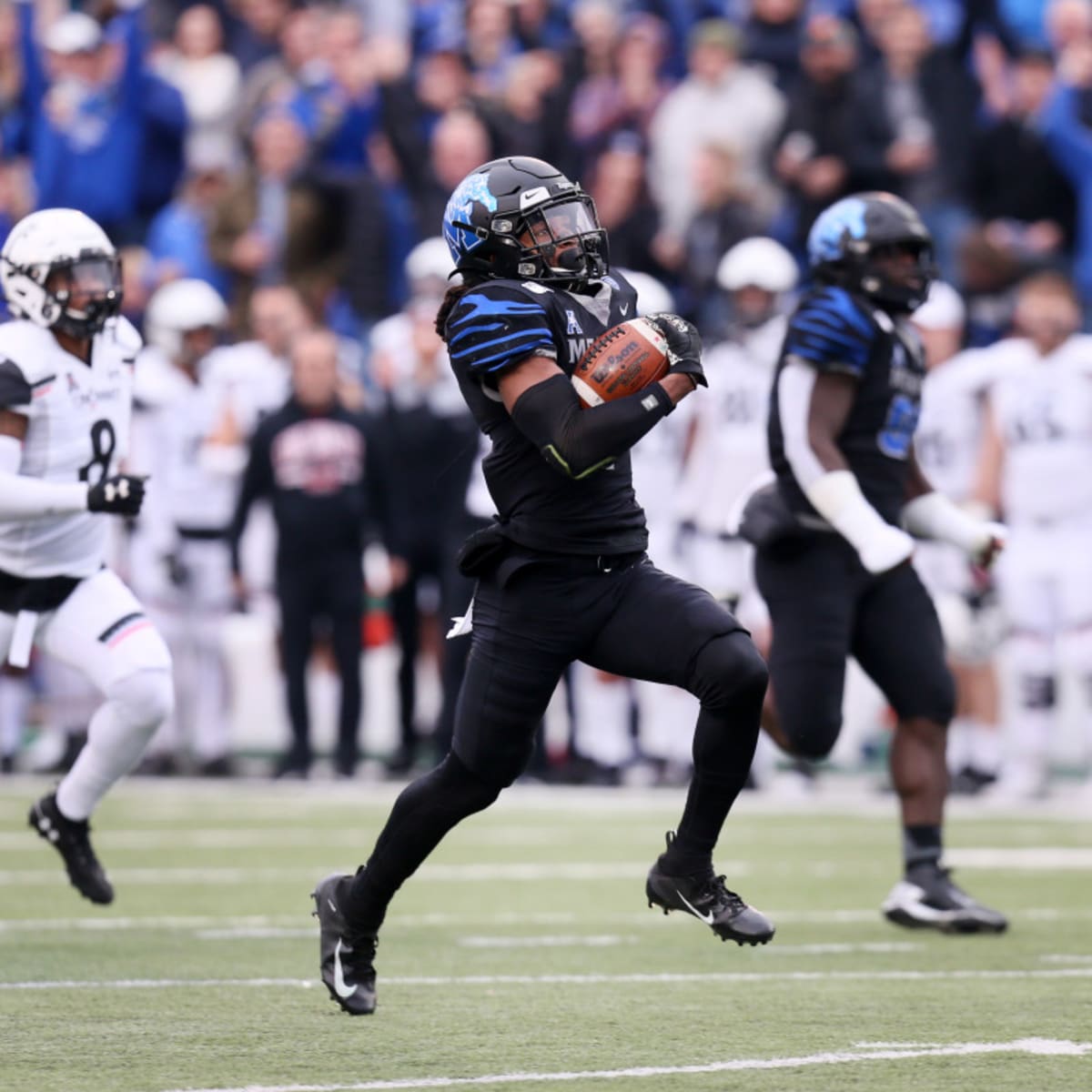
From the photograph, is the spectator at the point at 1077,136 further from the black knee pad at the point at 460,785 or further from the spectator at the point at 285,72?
the black knee pad at the point at 460,785

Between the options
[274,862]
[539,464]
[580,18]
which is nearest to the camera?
[539,464]

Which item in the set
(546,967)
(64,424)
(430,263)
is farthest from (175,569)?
(546,967)

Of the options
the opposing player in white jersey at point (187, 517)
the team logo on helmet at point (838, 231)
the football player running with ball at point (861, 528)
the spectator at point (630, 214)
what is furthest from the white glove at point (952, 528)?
the spectator at point (630, 214)

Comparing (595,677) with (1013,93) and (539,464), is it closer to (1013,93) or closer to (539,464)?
(1013,93)

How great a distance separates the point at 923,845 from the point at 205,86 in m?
9.47

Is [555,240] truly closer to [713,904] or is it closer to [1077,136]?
[713,904]

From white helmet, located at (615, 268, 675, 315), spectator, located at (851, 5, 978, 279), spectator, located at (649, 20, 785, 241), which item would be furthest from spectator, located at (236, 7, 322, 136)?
spectator, located at (851, 5, 978, 279)

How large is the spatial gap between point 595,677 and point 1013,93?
12.4 feet

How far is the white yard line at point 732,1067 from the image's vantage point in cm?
441

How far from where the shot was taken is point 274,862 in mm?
8977

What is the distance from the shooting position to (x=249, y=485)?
12391 millimetres

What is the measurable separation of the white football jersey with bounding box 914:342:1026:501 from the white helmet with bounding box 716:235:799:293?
33.3 inches

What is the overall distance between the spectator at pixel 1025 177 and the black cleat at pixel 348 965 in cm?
816

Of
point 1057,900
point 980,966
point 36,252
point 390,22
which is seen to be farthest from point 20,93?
point 980,966
